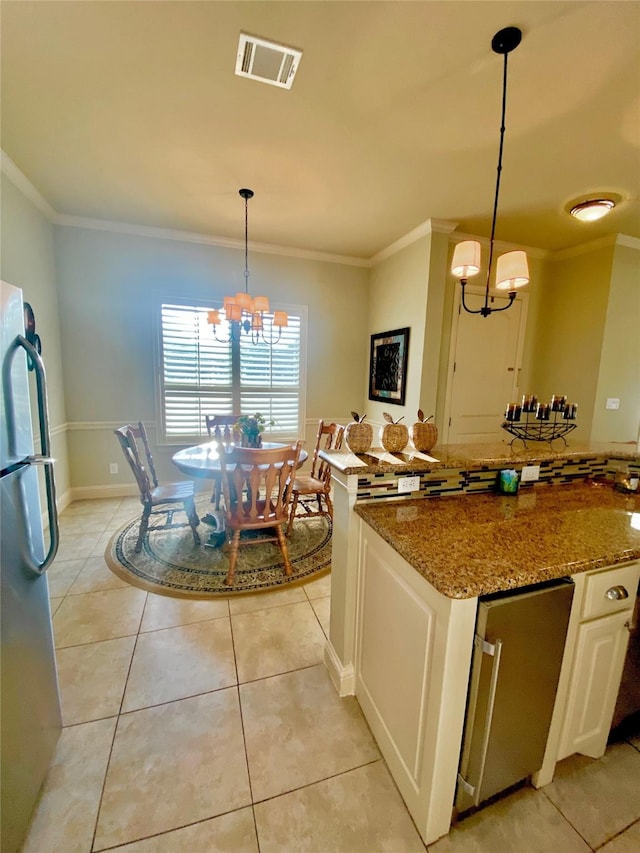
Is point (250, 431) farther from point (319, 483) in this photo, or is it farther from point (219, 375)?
point (219, 375)

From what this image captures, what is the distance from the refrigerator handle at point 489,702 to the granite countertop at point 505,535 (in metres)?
0.18

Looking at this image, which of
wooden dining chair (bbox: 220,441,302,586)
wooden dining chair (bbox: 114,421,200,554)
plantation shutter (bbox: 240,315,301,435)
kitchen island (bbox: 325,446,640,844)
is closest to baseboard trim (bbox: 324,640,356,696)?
kitchen island (bbox: 325,446,640,844)

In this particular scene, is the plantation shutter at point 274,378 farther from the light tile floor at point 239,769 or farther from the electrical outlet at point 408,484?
the electrical outlet at point 408,484

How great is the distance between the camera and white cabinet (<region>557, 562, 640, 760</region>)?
3.63ft

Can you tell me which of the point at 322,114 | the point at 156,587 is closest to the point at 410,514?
the point at 156,587

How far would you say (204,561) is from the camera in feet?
8.35

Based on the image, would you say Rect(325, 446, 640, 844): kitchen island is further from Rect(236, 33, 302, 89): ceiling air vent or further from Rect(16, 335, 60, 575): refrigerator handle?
Rect(236, 33, 302, 89): ceiling air vent

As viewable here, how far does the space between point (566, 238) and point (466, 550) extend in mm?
3935

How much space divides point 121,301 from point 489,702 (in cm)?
427

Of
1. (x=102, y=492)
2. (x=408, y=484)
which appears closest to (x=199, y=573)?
(x=408, y=484)

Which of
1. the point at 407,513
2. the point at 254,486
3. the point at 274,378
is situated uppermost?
the point at 274,378

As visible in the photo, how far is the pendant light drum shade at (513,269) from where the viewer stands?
1.93 metres

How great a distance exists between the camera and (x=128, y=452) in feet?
7.82

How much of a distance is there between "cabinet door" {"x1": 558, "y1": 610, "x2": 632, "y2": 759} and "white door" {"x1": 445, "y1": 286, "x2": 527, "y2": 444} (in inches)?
104
